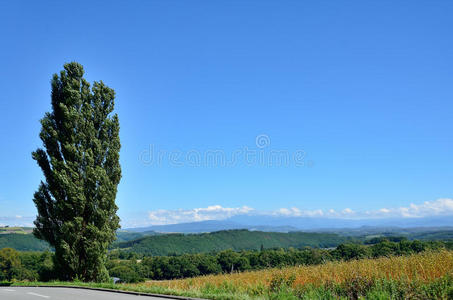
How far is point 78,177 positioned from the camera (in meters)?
23.8

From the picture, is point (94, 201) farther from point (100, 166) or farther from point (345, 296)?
point (345, 296)

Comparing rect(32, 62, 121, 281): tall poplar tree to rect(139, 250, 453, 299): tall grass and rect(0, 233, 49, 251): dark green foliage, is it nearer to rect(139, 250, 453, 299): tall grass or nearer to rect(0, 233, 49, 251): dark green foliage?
rect(139, 250, 453, 299): tall grass

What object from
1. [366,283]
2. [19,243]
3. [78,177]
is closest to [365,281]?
[366,283]

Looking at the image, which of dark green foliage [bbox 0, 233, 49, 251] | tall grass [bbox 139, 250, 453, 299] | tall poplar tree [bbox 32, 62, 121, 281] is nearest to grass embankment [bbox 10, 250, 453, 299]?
tall grass [bbox 139, 250, 453, 299]

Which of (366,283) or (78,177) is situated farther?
(78,177)

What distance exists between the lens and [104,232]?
23.6m

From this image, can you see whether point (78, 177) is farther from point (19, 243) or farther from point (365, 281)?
point (19, 243)

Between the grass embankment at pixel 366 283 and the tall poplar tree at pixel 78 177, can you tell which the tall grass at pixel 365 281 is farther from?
the tall poplar tree at pixel 78 177

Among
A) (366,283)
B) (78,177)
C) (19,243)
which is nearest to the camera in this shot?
(366,283)

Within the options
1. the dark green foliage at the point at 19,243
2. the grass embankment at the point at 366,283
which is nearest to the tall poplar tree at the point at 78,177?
the grass embankment at the point at 366,283

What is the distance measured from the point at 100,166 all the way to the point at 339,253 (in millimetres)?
56163

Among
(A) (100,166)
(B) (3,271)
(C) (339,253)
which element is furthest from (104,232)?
(B) (3,271)

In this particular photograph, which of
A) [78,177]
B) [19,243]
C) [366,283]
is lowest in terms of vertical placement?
[19,243]

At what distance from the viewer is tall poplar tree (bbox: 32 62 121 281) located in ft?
76.0
